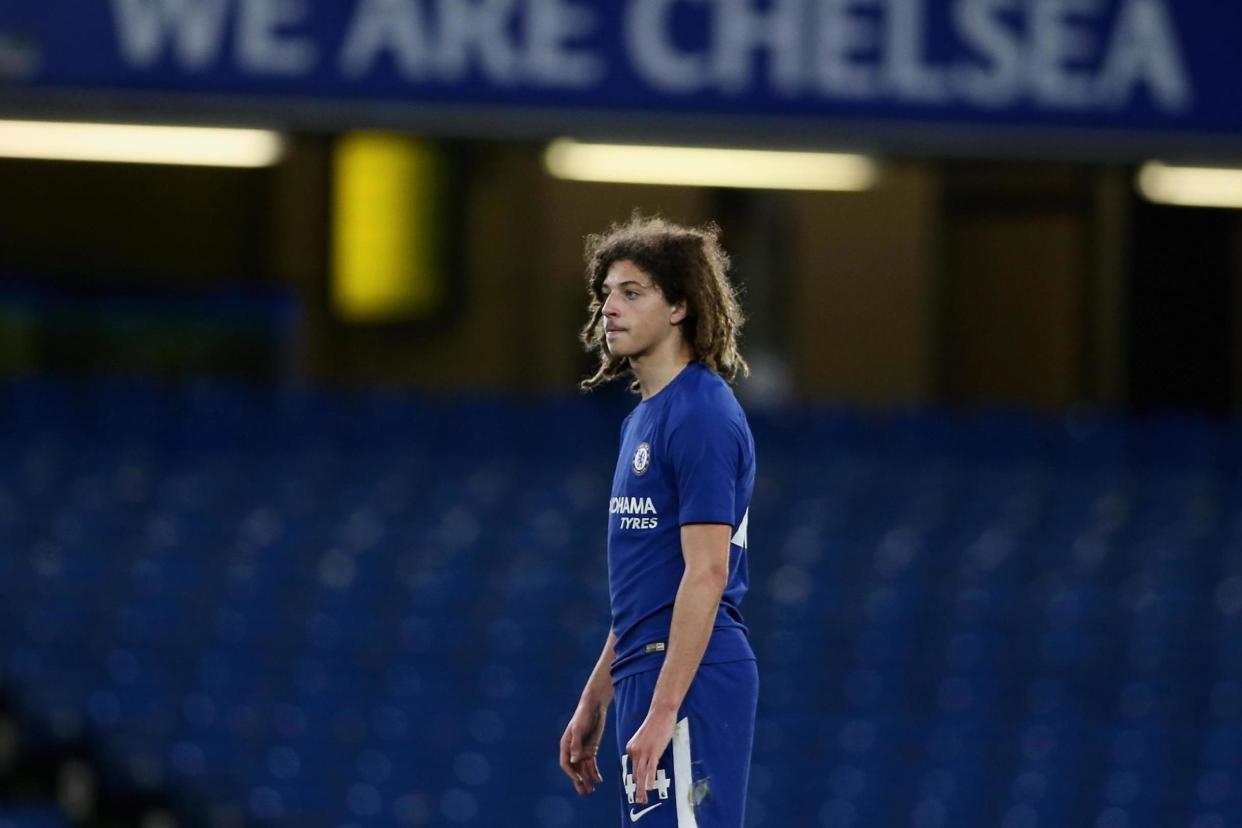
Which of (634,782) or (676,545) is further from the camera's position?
(676,545)

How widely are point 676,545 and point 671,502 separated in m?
0.08

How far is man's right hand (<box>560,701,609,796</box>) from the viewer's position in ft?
12.2

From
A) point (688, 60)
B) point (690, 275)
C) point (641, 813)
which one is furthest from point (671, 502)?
point (688, 60)

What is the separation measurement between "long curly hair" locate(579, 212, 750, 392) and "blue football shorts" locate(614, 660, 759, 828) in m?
0.56

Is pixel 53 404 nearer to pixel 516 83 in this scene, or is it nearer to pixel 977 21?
pixel 516 83

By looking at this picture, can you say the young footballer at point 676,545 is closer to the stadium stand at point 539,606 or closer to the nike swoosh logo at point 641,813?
the nike swoosh logo at point 641,813

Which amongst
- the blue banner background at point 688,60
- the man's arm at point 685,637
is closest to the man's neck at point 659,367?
the man's arm at point 685,637

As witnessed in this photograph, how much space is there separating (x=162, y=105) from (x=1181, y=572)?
18.5 ft

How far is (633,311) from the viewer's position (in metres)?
3.58

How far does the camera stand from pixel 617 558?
12.0 ft

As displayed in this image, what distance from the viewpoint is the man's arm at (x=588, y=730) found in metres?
3.72

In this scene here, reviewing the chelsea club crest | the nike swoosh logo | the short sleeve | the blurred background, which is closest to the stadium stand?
the blurred background

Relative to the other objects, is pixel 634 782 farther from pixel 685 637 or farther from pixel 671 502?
pixel 671 502

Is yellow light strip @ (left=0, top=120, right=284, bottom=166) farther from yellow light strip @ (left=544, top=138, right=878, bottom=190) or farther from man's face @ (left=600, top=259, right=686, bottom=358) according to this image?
man's face @ (left=600, top=259, right=686, bottom=358)
